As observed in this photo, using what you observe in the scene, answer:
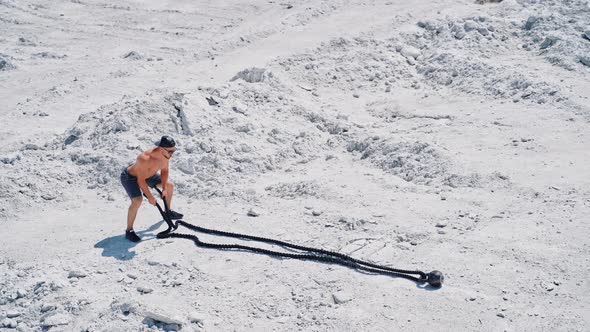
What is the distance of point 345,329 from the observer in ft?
20.5

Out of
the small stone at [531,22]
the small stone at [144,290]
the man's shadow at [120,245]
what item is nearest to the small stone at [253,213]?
the man's shadow at [120,245]

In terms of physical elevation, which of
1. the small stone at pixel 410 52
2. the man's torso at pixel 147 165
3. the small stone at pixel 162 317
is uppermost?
the man's torso at pixel 147 165

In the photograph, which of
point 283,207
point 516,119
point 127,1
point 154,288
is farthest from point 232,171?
point 127,1

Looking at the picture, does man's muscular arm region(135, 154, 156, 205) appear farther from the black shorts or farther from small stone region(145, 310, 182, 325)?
small stone region(145, 310, 182, 325)

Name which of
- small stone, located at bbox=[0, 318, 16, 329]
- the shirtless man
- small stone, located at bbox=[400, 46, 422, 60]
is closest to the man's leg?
the shirtless man

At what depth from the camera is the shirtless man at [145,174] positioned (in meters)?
7.39

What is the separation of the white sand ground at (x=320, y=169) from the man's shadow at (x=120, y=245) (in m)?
0.03

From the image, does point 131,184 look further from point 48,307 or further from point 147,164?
point 48,307

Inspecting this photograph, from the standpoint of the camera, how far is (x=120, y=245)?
7.73 m

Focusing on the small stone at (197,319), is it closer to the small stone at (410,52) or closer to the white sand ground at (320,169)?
the white sand ground at (320,169)

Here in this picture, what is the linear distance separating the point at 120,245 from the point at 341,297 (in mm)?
2981

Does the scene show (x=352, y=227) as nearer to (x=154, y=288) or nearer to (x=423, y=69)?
(x=154, y=288)

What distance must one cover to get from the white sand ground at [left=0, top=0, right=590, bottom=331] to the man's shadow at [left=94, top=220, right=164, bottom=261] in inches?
1.1

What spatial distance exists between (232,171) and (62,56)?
9.35 metres
